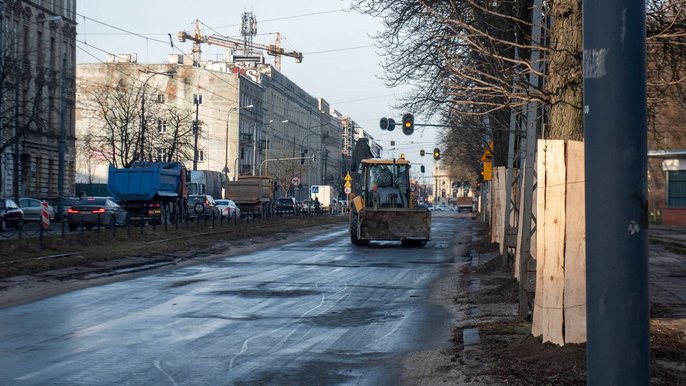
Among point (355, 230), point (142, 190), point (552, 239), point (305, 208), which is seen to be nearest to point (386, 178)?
point (355, 230)

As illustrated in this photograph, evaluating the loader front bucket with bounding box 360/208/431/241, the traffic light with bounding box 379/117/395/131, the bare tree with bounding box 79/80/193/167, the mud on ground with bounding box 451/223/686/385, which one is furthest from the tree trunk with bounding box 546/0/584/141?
the bare tree with bounding box 79/80/193/167

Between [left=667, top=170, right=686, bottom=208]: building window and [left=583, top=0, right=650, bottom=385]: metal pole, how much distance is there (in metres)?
→ 54.7

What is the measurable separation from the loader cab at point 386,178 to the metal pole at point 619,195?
29856 mm

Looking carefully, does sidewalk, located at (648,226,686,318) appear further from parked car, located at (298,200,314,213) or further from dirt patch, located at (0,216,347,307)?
parked car, located at (298,200,314,213)

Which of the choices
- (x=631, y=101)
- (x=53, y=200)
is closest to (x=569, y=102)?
(x=631, y=101)

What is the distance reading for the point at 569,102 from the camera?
9109 millimetres

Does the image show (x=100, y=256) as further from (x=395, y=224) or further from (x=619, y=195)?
(x=619, y=195)

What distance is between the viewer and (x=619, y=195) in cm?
302

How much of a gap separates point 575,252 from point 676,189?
5102 cm

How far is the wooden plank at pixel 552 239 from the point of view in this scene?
819 cm

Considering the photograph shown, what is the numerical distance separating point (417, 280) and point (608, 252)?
54.7 feet

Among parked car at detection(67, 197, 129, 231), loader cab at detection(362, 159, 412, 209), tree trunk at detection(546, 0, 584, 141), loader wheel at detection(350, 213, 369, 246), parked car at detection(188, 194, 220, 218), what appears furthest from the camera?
parked car at detection(188, 194, 220, 218)

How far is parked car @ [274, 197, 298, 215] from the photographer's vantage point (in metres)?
69.0

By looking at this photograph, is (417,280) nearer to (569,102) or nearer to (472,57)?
(472,57)
